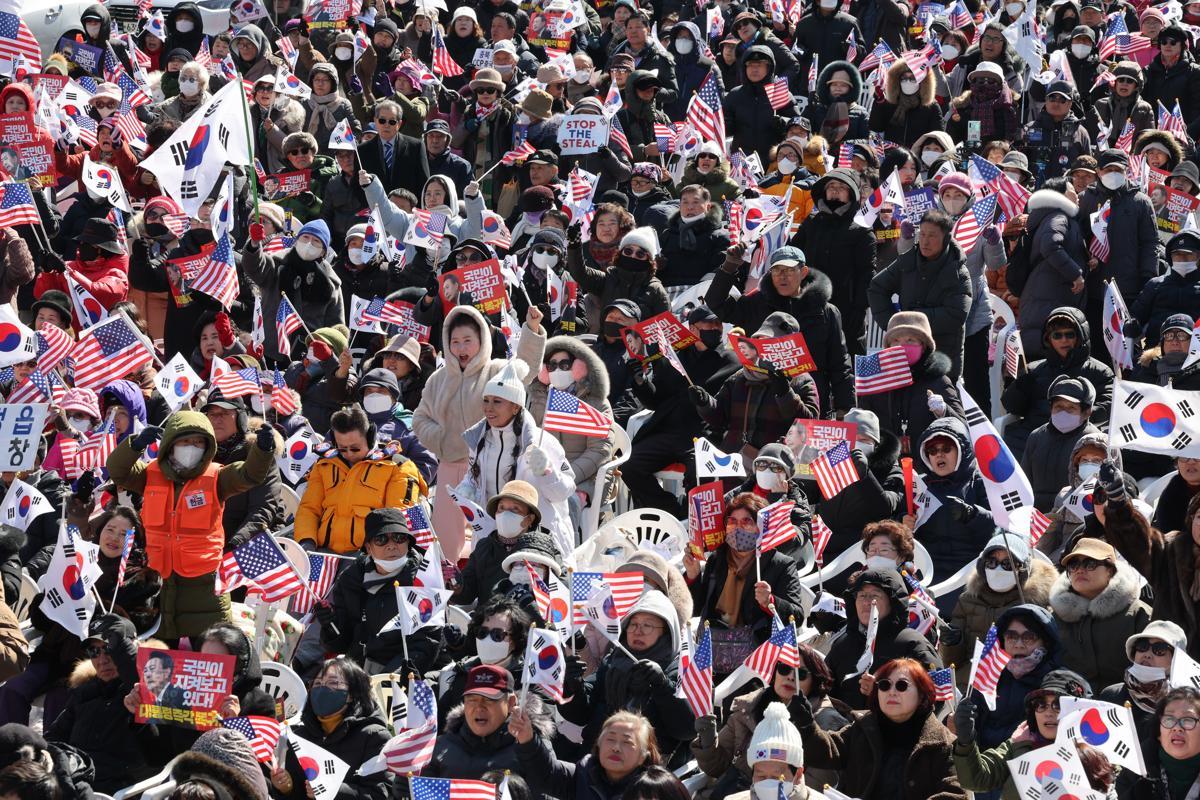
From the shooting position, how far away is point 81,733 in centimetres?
1003

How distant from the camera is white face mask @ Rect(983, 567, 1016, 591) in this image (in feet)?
33.7

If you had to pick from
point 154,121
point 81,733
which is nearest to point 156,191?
Answer: point 154,121

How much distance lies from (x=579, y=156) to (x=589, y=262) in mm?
2350

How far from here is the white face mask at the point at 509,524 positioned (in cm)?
1112

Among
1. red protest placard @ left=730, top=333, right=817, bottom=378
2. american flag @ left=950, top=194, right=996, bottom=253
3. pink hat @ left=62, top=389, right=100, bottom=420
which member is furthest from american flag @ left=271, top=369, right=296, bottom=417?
american flag @ left=950, top=194, right=996, bottom=253

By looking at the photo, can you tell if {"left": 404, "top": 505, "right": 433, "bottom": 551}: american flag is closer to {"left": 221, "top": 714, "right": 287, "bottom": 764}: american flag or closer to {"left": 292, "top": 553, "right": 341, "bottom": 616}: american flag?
{"left": 292, "top": 553, "right": 341, "bottom": 616}: american flag

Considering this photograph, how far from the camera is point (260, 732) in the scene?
9.14 m

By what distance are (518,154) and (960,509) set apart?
6552 millimetres

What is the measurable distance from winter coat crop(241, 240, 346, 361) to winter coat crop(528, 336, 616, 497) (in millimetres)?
2266

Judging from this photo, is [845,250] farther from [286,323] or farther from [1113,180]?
[286,323]

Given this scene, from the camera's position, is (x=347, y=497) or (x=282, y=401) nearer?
(x=347, y=497)

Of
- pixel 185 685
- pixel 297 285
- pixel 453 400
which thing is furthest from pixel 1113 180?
pixel 185 685

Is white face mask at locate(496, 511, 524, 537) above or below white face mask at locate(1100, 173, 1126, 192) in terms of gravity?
above

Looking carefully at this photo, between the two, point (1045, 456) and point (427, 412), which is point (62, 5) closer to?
point (427, 412)
